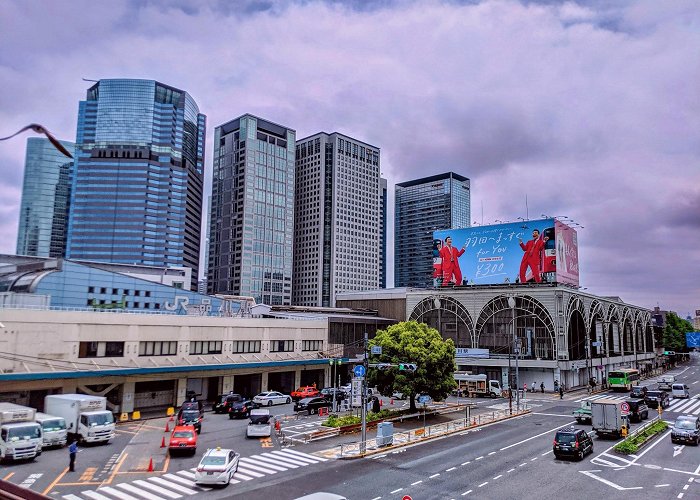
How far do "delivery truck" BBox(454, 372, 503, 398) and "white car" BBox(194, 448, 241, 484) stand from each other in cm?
4764

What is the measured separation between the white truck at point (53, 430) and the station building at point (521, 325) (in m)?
54.6

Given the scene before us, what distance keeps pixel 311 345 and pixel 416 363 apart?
27940 millimetres

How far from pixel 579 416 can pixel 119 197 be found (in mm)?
185828

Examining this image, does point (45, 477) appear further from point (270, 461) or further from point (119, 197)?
point (119, 197)

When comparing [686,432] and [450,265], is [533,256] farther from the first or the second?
[686,432]

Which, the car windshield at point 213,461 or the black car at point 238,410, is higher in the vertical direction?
the car windshield at point 213,461

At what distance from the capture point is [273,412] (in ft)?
174

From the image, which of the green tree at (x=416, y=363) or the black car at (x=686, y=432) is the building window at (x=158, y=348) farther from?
the black car at (x=686, y=432)

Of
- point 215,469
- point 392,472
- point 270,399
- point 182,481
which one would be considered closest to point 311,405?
point 270,399

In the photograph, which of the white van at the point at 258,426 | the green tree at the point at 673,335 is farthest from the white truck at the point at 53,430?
the green tree at the point at 673,335

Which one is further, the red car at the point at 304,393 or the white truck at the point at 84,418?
the red car at the point at 304,393

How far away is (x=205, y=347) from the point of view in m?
58.1

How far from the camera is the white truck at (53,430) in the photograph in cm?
3409

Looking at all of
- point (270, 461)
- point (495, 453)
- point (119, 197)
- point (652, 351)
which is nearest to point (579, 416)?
point (495, 453)
